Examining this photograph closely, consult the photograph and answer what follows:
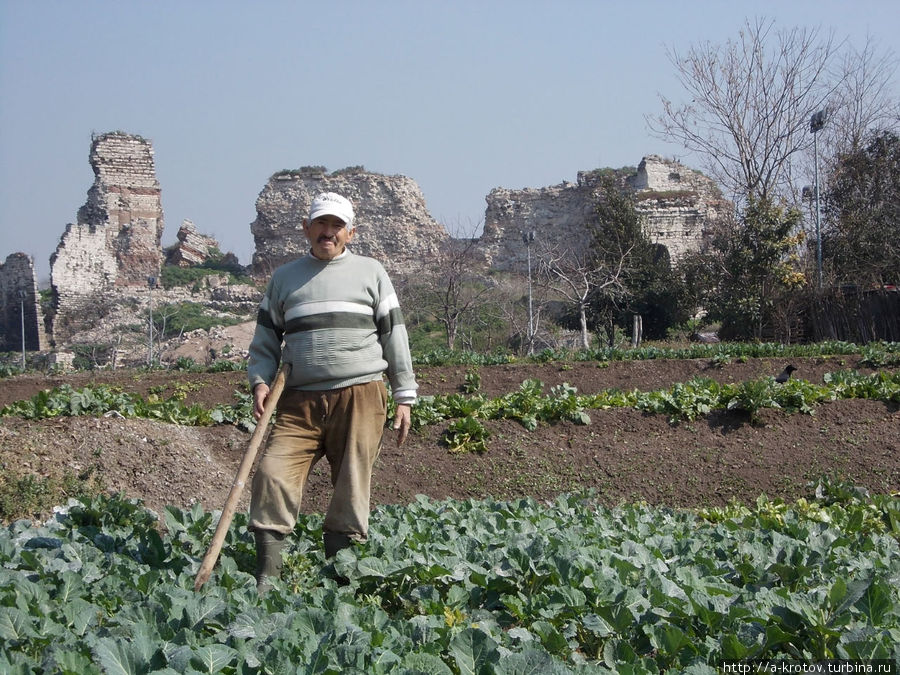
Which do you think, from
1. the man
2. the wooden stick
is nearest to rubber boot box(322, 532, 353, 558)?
the man

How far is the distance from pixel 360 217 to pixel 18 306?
1504 centimetres

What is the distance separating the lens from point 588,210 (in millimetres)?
38031

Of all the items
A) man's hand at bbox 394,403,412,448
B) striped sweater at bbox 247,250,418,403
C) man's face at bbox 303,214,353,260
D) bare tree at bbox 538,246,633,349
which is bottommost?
man's hand at bbox 394,403,412,448

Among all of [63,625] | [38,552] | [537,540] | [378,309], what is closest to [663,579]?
[537,540]

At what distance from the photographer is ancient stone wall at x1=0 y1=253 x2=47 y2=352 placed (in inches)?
1439

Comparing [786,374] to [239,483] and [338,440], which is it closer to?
[338,440]

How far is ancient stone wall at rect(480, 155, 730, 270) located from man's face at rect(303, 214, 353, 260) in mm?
30122

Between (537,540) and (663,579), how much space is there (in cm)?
58

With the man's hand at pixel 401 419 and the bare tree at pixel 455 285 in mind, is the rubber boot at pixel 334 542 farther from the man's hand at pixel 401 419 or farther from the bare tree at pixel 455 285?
the bare tree at pixel 455 285

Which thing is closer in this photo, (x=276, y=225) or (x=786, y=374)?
(x=786, y=374)

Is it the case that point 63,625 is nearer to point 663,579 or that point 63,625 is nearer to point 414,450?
point 663,579

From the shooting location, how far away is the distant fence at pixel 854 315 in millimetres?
19062

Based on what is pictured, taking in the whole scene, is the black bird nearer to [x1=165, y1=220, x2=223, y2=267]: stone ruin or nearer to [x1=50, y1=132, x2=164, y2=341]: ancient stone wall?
[x1=50, y1=132, x2=164, y2=341]: ancient stone wall

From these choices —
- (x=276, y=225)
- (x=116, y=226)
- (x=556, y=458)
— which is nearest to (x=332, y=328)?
(x=556, y=458)
